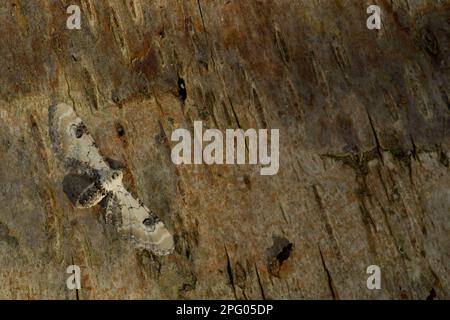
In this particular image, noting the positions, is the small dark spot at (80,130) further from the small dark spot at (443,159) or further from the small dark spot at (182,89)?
the small dark spot at (443,159)

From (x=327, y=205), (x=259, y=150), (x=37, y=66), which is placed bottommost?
(x=327, y=205)

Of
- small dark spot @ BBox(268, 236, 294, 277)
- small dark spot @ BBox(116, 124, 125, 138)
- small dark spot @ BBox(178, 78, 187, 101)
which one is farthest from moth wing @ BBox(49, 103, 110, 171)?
A: small dark spot @ BBox(268, 236, 294, 277)

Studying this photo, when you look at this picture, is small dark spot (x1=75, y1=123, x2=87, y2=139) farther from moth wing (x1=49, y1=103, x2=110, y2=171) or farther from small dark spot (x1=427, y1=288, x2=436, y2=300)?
small dark spot (x1=427, y1=288, x2=436, y2=300)

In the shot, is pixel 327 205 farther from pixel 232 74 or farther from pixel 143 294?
pixel 143 294

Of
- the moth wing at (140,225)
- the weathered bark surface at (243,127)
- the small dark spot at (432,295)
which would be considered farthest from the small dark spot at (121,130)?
the small dark spot at (432,295)

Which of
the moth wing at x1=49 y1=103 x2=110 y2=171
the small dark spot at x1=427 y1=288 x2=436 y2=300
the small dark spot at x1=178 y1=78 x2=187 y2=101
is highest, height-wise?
the small dark spot at x1=178 y1=78 x2=187 y2=101

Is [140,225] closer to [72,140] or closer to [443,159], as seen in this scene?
[72,140]

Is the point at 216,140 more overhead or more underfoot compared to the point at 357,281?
more overhead

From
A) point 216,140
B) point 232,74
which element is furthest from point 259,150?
point 232,74
